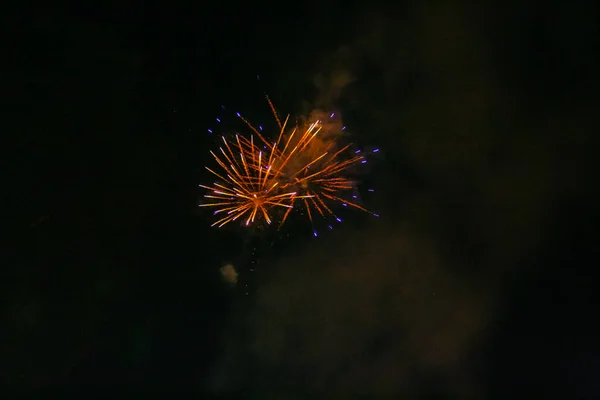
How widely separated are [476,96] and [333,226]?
47.3 inches

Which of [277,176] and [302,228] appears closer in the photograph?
[277,176]

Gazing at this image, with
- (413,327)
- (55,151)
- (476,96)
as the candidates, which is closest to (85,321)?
(55,151)

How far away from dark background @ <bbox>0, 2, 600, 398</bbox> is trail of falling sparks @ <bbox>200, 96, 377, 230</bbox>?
15cm

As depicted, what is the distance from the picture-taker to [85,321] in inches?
121

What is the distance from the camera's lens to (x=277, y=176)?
2.76 meters

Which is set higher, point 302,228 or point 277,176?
point 277,176

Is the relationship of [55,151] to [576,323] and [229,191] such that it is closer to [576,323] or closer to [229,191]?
[229,191]

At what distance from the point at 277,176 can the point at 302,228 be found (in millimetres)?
404

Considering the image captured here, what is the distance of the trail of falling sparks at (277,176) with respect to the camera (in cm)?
277

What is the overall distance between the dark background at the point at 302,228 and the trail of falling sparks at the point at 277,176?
0.49 ft

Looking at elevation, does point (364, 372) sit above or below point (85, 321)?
below

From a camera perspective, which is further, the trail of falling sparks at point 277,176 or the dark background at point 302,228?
the dark background at point 302,228

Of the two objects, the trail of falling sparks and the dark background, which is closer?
the trail of falling sparks

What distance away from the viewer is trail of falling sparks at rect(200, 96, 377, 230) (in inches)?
109
